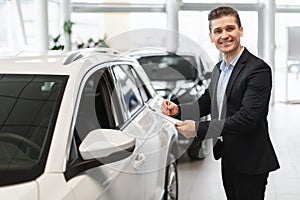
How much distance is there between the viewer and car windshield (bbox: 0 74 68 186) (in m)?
1.54

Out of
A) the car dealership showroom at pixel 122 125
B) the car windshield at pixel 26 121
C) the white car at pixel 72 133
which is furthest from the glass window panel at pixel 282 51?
the car windshield at pixel 26 121

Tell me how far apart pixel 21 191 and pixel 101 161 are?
35cm

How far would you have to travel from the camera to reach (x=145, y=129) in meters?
2.46

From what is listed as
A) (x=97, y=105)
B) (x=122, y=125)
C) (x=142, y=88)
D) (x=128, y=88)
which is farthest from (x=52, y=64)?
(x=142, y=88)

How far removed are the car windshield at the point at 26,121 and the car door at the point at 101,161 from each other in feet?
0.33

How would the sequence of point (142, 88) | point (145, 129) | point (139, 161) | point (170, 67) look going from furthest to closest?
point (170, 67) < point (142, 88) < point (145, 129) < point (139, 161)

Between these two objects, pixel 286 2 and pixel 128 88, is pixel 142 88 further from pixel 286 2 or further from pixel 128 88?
pixel 286 2

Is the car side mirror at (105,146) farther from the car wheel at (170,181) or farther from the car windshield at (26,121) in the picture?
the car wheel at (170,181)

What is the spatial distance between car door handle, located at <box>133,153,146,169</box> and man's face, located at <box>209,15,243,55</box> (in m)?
0.65

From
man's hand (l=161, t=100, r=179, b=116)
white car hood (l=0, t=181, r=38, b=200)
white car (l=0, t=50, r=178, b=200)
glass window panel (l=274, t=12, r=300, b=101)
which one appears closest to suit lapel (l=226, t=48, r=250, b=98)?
man's hand (l=161, t=100, r=179, b=116)

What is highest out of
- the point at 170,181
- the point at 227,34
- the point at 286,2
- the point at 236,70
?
the point at 286,2

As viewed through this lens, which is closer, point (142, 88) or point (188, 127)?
point (188, 127)

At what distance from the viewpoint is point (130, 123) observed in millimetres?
2293

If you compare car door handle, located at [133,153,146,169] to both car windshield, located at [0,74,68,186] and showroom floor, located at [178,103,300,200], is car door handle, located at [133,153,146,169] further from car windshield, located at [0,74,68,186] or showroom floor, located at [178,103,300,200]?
showroom floor, located at [178,103,300,200]
